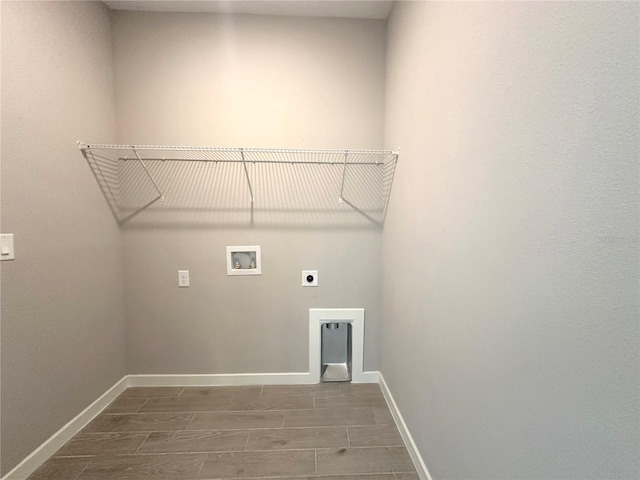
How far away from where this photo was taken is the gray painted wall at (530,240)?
47cm

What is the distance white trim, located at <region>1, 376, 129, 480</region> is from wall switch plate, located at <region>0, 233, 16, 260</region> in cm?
102

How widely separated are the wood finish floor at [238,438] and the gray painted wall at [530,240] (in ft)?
1.33

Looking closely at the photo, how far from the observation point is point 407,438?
4.78ft

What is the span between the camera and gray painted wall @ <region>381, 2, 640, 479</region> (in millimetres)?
469

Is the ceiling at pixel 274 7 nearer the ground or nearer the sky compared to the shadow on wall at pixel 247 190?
nearer the sky

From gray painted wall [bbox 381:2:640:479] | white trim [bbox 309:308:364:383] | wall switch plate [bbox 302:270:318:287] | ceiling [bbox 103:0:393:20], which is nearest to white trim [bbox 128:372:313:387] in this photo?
white trim [bbox 309:308:364:383]

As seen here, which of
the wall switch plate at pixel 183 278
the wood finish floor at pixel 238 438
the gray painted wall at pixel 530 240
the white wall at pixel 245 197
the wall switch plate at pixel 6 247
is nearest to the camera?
the gray painted wall at pixel 530 240

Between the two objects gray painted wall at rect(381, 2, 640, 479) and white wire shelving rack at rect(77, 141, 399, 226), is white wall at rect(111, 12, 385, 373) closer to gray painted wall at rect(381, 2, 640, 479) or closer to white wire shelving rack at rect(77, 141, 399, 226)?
white wire shelving rack at rect(77, 141, 399, 226)

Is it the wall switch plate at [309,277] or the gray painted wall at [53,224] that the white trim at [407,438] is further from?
the gray painted wall at [53,224]

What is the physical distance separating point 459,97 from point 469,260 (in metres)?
0.61

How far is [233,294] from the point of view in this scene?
2000 millimetres

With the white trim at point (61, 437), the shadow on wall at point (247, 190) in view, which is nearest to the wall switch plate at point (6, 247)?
the shadow on wall at point (247, 190)

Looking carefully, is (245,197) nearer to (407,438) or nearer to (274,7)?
(274,7)

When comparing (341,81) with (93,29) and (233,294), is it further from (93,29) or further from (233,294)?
(233,294)
